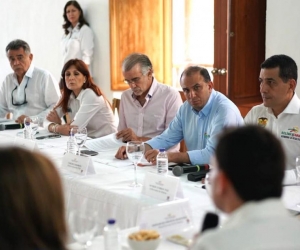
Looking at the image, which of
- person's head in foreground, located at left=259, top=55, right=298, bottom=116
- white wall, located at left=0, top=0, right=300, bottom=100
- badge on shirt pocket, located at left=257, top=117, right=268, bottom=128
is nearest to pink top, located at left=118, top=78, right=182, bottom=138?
badge on shirt pocket, located at left=257, top=117, right=268, bottom=128

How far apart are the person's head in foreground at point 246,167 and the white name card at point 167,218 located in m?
0.50

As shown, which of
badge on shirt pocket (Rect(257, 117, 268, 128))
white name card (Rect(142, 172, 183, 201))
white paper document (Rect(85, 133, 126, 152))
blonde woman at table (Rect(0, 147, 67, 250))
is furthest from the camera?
white paper document (Rect(85, 133, 126, 152))

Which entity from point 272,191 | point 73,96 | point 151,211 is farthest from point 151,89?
point 272,191

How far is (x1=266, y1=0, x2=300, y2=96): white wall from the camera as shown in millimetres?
4113

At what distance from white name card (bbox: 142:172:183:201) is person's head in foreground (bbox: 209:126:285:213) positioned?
0.84m

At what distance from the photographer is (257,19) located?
4.63 metres

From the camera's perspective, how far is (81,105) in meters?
3.88

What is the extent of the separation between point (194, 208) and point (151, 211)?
15.0 inches

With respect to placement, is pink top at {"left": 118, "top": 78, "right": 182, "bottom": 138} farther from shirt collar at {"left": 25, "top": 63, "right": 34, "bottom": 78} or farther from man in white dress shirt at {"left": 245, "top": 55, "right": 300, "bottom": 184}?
shirt collar at {"left": 25, "top": 63, "right": 34, "bottom": 78}

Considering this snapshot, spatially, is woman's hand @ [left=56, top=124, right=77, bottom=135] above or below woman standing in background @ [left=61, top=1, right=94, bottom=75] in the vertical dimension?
below

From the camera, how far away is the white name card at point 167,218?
1.62m

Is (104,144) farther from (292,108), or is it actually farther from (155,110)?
(292,108)

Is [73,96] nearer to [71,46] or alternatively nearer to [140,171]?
[140,171]

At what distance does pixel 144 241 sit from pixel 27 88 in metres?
3.33
